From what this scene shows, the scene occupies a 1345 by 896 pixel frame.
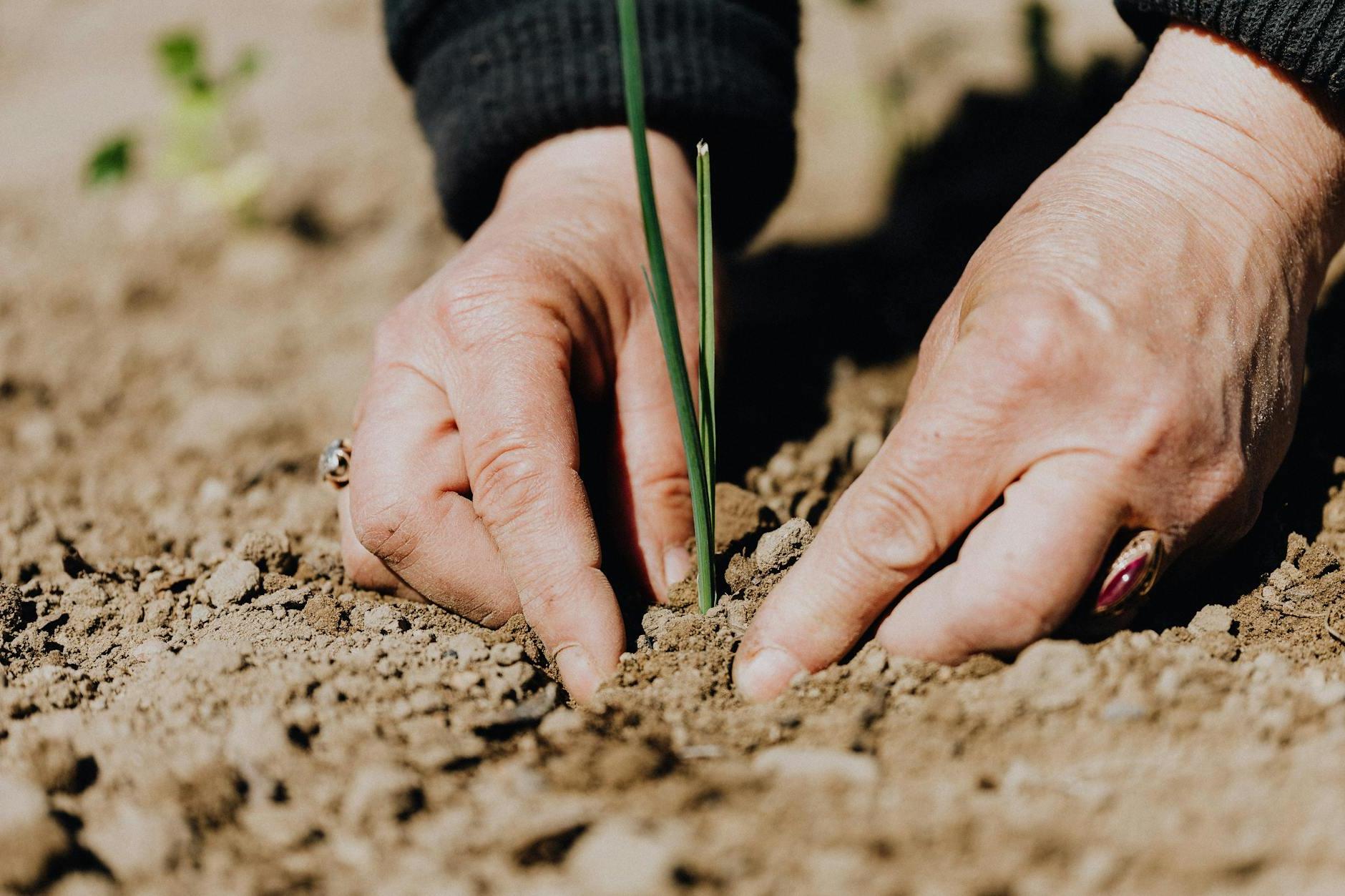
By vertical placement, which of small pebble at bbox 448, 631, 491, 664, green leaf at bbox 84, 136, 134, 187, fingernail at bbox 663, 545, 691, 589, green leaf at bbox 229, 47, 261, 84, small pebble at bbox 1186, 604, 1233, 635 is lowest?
small pebble at bbox 1186, 604, 1233, 635

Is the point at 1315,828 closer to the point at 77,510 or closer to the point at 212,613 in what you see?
the point at 212,613

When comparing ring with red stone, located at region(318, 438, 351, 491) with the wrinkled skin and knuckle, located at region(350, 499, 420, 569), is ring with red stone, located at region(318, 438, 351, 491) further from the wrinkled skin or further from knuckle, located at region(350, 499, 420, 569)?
knuckle, located at region(350, 499, 420, 569)

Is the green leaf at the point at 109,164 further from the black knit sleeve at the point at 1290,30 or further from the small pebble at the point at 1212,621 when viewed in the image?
the small pebble at the point at 1212,621

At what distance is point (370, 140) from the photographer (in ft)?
10.2

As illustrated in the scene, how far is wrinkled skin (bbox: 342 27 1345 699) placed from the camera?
101cm

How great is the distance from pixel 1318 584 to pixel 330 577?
1.27 metres

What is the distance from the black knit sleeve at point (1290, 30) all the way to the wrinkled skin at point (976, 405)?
0.06 m

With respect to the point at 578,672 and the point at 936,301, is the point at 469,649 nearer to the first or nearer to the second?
the point at 578,672

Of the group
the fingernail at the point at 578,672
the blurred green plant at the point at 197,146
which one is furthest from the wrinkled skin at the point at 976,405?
the blurred green plant at the point at 197,146

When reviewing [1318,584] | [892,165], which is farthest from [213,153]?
[1318,584]

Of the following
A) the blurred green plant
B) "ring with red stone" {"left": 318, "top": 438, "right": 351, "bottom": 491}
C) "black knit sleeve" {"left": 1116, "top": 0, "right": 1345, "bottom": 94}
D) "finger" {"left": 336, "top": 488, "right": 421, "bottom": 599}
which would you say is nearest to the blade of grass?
"finger" {"left": 336, "top": 488, "right": 421, "bottom": 599}

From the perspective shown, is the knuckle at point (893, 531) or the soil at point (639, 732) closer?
the soil at point (639, 732)

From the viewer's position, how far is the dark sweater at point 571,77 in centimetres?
171

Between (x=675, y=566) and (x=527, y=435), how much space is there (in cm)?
28
